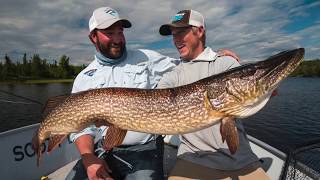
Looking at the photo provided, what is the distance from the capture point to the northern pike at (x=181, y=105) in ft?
7.86

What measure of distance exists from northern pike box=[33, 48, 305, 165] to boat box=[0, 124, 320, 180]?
Answer: 1.56m

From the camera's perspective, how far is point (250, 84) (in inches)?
95.0

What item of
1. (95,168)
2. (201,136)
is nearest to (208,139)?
(201,136)

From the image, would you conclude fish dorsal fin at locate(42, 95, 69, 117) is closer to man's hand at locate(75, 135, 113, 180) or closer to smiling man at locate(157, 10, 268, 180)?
man's hand at locate(75, 135, 113, 180)

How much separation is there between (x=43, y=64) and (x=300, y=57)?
94.2 meters

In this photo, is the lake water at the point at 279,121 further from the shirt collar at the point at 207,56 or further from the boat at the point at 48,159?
the shirt collar at the point at 207,56

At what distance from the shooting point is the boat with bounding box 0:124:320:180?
13.3 feet

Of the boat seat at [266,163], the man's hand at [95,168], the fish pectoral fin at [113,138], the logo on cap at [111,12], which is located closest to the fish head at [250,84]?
the fish pectoral fin at [113,138]

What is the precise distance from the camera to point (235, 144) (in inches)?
92.3

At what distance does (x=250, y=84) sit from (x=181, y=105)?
593mm

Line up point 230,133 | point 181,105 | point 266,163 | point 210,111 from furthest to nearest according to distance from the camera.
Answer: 1. point 266,163
2. point 181,105
3. point 210,111
4. point 230,133

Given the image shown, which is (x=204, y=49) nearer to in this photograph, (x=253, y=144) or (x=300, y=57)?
(x=300, y=57)

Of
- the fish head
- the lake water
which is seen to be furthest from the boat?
the lake water

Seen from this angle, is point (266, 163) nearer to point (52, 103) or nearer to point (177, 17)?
point (177, 17)
